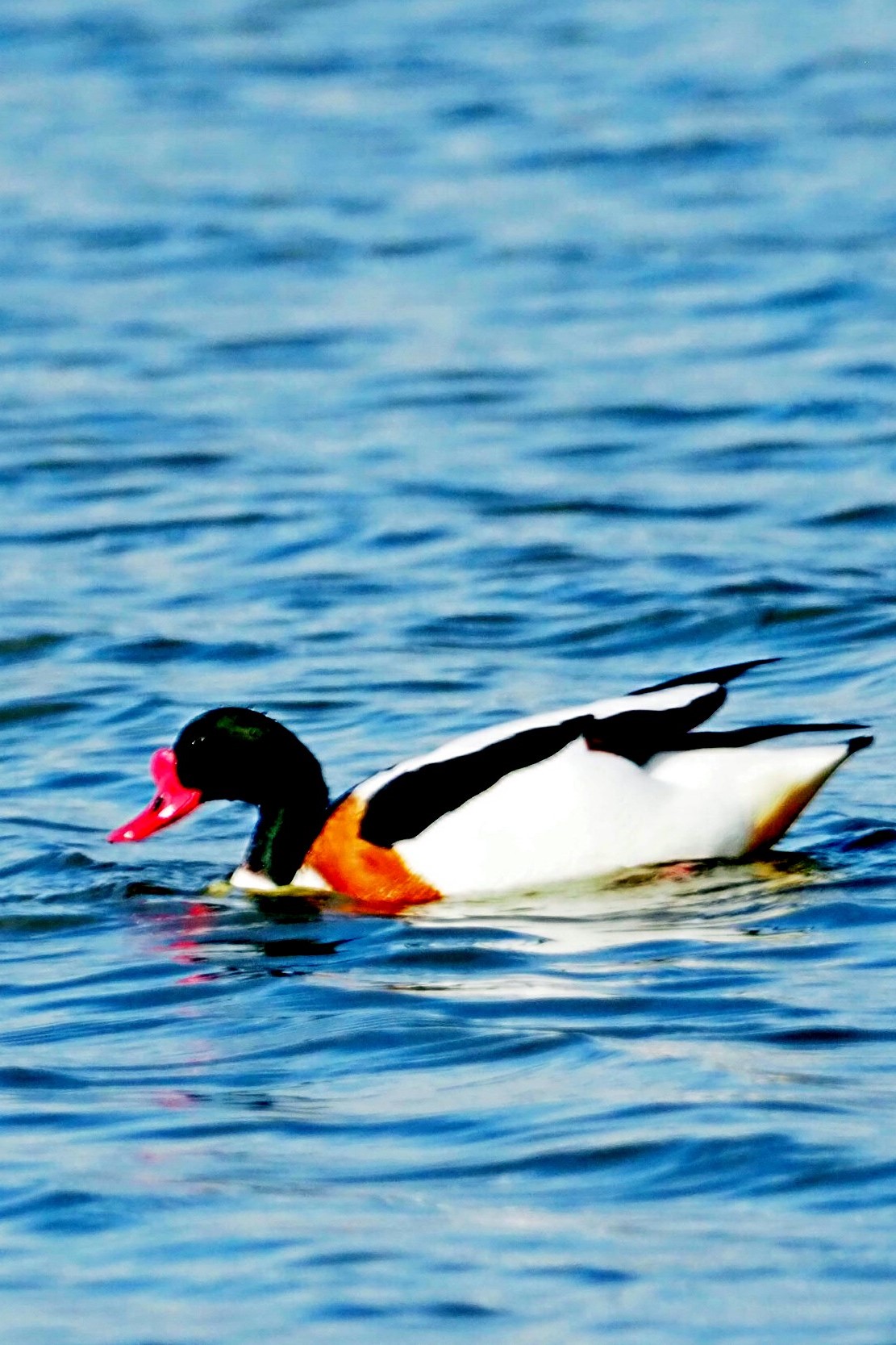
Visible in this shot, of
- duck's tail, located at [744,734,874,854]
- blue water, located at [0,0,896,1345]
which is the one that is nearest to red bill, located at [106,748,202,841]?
blue water, located at [0,0,896,1345]

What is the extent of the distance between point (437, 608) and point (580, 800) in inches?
153

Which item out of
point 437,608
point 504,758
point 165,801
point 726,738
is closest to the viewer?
point 504,758

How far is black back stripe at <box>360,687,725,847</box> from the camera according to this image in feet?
28.8

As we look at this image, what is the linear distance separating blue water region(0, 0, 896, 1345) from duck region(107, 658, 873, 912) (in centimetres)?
18

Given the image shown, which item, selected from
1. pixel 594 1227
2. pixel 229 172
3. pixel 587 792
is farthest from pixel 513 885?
pixel 229 172

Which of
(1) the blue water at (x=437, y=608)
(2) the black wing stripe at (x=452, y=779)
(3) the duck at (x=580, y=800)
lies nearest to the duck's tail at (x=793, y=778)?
(3) the duck at (x=580, y=800)

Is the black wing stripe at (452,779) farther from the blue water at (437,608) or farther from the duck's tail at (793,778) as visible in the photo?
the duck's tail at (793,778)

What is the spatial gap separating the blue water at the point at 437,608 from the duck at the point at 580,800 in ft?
0.59

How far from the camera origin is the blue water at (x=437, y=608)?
5609mm

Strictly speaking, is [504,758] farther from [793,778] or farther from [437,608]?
[437,608]

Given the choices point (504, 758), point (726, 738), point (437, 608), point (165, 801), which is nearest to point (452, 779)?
point (504, 758)

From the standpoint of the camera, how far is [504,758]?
347 inches

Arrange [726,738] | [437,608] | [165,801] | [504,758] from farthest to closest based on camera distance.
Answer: [437,608] < [165,801] < [726,738] < [504,758]

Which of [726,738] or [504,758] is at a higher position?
[504,758]
